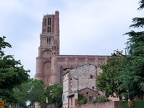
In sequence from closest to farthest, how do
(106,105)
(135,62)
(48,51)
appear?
1. (135,62)
2. (106,105)
3. (48,51)

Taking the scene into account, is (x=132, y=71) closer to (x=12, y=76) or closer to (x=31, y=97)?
(x=12, y=76)

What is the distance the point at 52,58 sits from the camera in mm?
159750

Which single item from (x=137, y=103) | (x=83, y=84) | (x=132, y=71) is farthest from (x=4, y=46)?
(x=83, y=84)

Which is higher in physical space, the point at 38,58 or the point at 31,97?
the point at 38,58

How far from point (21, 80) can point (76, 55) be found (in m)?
131

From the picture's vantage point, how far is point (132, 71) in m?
30.6

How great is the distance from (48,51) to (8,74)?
148m

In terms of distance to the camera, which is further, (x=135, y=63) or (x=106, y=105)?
(x=106, y=105)

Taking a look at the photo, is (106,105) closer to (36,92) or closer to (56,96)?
(36,92)

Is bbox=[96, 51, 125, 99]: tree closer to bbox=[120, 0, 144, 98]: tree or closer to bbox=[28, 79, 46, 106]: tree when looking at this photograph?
bbox=[120, 0, 144, 98]: tree

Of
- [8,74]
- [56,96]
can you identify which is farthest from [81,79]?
[8,74]

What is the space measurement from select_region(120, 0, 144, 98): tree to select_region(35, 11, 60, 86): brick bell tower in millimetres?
124550

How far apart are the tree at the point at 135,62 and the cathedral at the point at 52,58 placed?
108 m

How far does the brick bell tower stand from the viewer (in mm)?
158750
